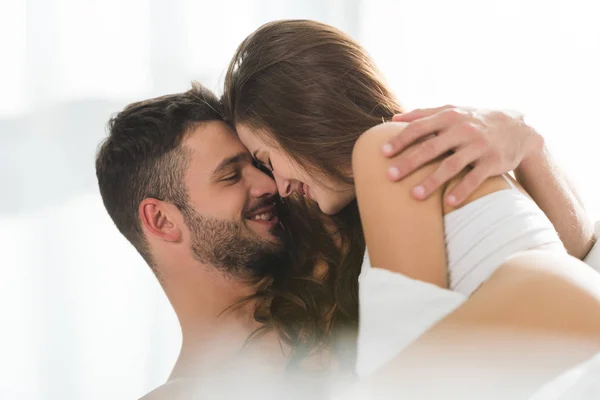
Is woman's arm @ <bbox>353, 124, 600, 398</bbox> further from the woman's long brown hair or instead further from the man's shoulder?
the man's shoulder

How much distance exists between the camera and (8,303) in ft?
6.41

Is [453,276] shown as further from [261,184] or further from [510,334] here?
[261,184]

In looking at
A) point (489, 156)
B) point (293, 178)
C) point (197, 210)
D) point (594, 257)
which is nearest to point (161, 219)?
point (197, 210)

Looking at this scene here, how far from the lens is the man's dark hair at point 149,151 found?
5.74 feet

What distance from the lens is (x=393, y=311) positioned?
116cm

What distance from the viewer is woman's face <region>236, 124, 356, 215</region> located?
1.54m

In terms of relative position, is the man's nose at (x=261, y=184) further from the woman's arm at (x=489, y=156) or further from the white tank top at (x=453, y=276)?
the white tank top at (x=453, y=276)

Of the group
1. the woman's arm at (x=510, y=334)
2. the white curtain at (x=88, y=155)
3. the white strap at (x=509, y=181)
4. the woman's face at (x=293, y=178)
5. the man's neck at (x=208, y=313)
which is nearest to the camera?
the woman's arm at (x=510, y=334)

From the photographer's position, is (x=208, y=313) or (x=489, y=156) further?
(x=208, y=313)

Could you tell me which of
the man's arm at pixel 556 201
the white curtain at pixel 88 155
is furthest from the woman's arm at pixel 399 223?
the white curtain at pixel 88 155

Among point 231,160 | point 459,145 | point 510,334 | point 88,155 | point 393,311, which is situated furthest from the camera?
point 88,155

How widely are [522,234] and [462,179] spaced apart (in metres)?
0.14

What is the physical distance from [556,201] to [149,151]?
0.93 meters

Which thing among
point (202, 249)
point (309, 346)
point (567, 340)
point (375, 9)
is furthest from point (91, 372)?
point (375, 9)
